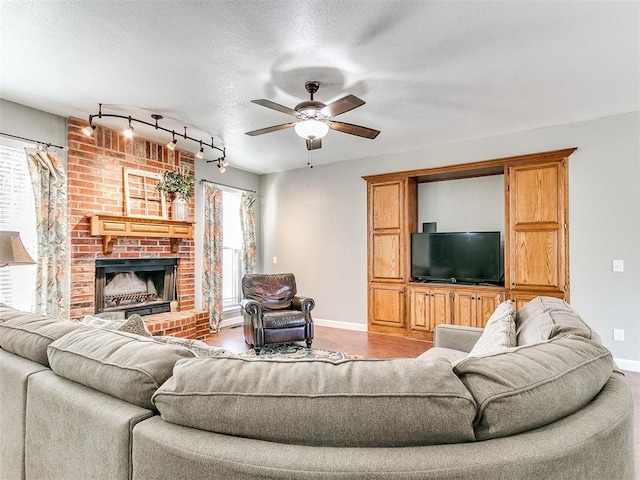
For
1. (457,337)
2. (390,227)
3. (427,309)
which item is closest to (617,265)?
(427,309)

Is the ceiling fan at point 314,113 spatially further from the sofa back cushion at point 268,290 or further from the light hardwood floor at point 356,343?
the light hardwood floor at point 356,343

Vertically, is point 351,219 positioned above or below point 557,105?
below

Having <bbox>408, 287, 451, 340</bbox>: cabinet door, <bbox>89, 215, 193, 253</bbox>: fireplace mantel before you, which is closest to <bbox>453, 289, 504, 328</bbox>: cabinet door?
<bbox>408, 287, 451, 340</bbox>: cabinet door

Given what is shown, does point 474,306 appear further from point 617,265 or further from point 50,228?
point 50,228

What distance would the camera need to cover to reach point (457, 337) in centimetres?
271

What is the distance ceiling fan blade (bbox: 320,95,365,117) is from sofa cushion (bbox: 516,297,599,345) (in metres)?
1.83

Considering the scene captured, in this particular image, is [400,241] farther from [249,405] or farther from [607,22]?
[249,405]

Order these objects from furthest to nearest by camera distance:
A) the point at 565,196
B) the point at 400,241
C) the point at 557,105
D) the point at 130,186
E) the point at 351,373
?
the point at 400,241, the point at 130,186, the point at 565,196, the point at 557,105, the point at 351,373

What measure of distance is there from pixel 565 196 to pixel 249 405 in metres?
4.45

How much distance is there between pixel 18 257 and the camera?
2387 mm

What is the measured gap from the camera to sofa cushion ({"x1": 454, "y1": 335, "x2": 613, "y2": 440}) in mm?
851

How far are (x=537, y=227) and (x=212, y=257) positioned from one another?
14.7 ft

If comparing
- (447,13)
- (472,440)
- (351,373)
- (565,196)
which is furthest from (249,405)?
(565,196)

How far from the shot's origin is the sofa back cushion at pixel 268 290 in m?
4.80
